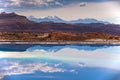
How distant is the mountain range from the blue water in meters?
0.15

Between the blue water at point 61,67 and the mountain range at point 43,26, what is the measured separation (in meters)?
0.15

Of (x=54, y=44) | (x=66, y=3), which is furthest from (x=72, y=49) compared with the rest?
(x=66, y=3)

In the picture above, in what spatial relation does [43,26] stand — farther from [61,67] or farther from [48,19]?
[61,67]

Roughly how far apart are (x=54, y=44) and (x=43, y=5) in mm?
370

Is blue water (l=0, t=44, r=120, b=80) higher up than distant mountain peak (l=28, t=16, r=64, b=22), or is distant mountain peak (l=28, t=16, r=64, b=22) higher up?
distant mountain peak (l=28, t=16, r=64, b=22)

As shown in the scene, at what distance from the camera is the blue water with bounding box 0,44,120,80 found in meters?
2.92

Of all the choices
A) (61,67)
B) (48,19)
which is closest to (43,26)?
(48,19)

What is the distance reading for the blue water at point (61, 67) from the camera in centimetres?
292

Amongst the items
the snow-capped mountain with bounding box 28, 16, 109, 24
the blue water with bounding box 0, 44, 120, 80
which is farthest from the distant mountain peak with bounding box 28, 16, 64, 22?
the blue water with bounding box 0, 44, 120, 80

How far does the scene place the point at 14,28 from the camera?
9.84 ft

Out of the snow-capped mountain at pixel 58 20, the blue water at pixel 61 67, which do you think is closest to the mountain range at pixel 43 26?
the snow-capped mountain at pixel 58 20

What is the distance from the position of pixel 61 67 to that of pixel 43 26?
402 millimetres

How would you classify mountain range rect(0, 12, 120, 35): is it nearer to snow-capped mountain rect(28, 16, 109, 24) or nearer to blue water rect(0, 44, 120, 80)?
snow-capped mountain rect(28, 16, 109, 24)

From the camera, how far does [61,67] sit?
294cm
